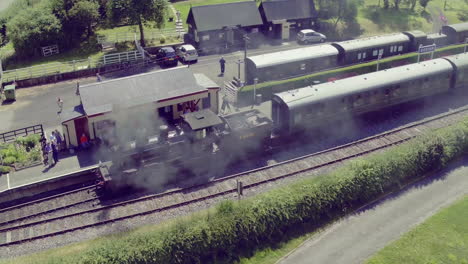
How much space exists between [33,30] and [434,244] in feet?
142

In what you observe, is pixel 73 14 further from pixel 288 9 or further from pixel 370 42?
pixel 370 42

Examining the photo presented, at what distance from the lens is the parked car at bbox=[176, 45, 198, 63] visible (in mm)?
47438

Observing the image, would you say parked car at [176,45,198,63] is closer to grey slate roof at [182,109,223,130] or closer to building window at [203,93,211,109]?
building window at [203,93,211,109]

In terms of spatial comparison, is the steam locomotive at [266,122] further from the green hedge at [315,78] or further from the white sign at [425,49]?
the green hedge at [315,78]

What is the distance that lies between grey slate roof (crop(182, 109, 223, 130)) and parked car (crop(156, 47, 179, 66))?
17949mm

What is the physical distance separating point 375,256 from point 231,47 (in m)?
34.9

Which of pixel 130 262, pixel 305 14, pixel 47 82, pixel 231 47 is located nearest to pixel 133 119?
pixel 130 262

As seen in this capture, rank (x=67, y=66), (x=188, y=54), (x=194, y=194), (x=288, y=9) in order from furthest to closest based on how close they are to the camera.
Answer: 1. (x=288, y=9)
2. (x=188, y=54)
3. (x=67, y=66)
4. (x=194, y=194)

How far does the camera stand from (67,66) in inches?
1811

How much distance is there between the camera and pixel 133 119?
32.1 m

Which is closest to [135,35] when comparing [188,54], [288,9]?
[188,54]

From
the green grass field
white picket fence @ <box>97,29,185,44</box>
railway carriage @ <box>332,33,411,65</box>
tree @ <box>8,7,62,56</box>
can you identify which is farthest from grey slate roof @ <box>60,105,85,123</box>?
railway carriage @ <box>332,33,411,65</box>

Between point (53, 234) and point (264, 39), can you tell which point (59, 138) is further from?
point (264, 39)

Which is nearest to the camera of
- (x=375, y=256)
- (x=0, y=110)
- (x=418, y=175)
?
(x=375, y=256)
